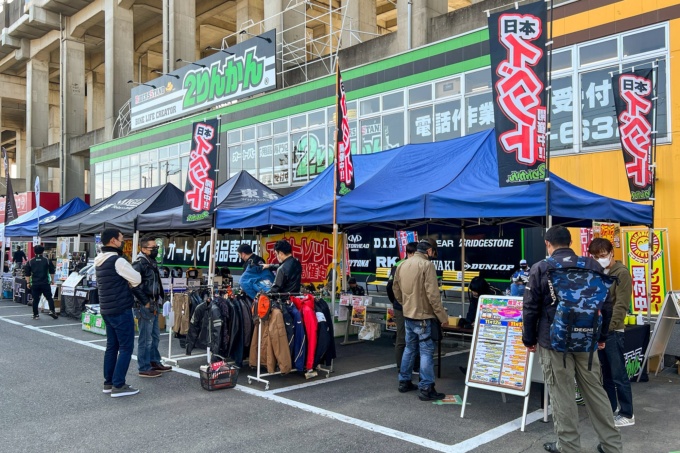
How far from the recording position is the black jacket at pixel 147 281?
6930 millimetres

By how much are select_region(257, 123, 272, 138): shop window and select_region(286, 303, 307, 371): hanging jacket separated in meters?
13.9

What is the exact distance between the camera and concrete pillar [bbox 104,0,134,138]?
29.3m

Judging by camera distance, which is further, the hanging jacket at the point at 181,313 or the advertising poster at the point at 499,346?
the hanging jacket at the point at 181,313

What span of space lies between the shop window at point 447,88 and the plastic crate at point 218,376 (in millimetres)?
10300

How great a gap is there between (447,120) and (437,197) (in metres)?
7.95

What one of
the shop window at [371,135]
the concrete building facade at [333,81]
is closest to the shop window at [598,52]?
the concrete building facade at [333,81]

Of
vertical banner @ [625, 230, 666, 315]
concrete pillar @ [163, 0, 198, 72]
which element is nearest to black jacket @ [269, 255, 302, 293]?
vertical banner @ [625, 230, 666, 315]

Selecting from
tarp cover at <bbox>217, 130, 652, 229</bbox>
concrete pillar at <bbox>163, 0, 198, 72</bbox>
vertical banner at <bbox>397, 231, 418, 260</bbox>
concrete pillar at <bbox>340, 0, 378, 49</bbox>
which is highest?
concrete pillar at <bbox>163, 0, 198, 72</bbox>

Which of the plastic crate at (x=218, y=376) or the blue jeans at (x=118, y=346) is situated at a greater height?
the blue jeans at (x=118, y=346)

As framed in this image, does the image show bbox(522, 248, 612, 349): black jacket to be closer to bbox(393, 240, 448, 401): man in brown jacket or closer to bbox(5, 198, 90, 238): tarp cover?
bbox(393, 240, 448, 401): man in brown jacket

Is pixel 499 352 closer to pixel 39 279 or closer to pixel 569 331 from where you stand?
pixel 569 331

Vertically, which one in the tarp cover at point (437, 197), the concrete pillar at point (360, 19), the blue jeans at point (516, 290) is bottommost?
the blue jeans at point (516, 290)

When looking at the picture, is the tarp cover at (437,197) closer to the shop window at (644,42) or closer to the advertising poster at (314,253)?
the advertising poster at (314,253)

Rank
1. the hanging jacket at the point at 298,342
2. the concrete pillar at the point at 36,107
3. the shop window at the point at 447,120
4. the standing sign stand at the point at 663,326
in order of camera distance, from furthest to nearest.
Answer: the concrete pillar at the point at 36,107
the shop window at the point at 447,120
the standing sign stand at the point at 663,326
the hanging jacket at the point at 298,342
